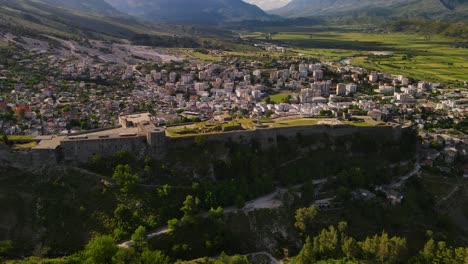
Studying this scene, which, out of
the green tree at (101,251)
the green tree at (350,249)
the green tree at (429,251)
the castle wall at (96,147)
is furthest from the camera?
the castle wall at (96,147)

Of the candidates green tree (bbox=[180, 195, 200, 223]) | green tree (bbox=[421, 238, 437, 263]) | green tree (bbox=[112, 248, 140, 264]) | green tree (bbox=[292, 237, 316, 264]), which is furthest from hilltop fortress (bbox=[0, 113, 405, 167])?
green tree (bbox=[421, 238, 437, 263])

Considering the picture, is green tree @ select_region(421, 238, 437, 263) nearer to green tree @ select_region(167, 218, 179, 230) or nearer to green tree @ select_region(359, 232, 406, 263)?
green tree @ select_region(359, 232, 406, 263)

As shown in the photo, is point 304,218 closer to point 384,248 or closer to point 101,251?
point 384,248

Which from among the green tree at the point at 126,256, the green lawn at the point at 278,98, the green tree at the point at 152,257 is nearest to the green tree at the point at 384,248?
the green tree at the point at 152,257

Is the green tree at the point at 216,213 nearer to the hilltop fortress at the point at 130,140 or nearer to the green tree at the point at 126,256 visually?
the green tree at the point at 126,256

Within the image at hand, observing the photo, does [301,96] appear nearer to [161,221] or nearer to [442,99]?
[442,99]

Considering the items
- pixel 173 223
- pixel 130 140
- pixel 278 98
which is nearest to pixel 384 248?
pixel 173 223

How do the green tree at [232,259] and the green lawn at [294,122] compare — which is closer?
the green tree at [232,259]

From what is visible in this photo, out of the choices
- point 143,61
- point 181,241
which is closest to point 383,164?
point 181,241
